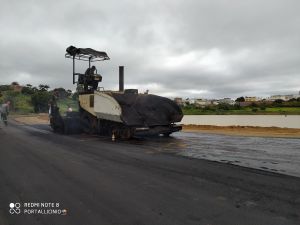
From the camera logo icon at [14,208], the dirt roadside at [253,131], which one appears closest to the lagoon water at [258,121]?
the dirt roadside at [253,131]

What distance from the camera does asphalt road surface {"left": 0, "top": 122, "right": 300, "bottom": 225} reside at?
17.1 ft

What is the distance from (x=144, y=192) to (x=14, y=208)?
223 cm

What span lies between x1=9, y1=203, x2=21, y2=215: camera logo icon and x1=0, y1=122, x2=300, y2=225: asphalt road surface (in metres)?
0.02

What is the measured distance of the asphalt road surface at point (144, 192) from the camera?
521 cm

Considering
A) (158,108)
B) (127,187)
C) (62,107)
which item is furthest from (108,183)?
(62,107)

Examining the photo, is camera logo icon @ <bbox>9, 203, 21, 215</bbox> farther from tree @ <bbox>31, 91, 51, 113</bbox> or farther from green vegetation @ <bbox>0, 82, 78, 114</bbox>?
tree @ <bbox>31, 91, 51, 113</bbox>

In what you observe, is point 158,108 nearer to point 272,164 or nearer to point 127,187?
point 272,164

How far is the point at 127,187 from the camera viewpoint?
702cm

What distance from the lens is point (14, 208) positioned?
5.73 m

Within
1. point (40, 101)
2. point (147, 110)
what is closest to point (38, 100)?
point (40, 101)

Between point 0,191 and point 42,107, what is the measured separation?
198 ft

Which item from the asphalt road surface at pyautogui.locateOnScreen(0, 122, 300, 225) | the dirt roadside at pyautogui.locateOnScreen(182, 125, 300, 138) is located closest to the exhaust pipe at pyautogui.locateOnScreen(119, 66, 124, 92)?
the dirt roadside at pyautogui.locateOnScreen(182, 125, 300, 138)

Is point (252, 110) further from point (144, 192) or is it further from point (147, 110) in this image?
point (144, 192)

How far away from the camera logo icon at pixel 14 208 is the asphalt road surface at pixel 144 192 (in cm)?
2
